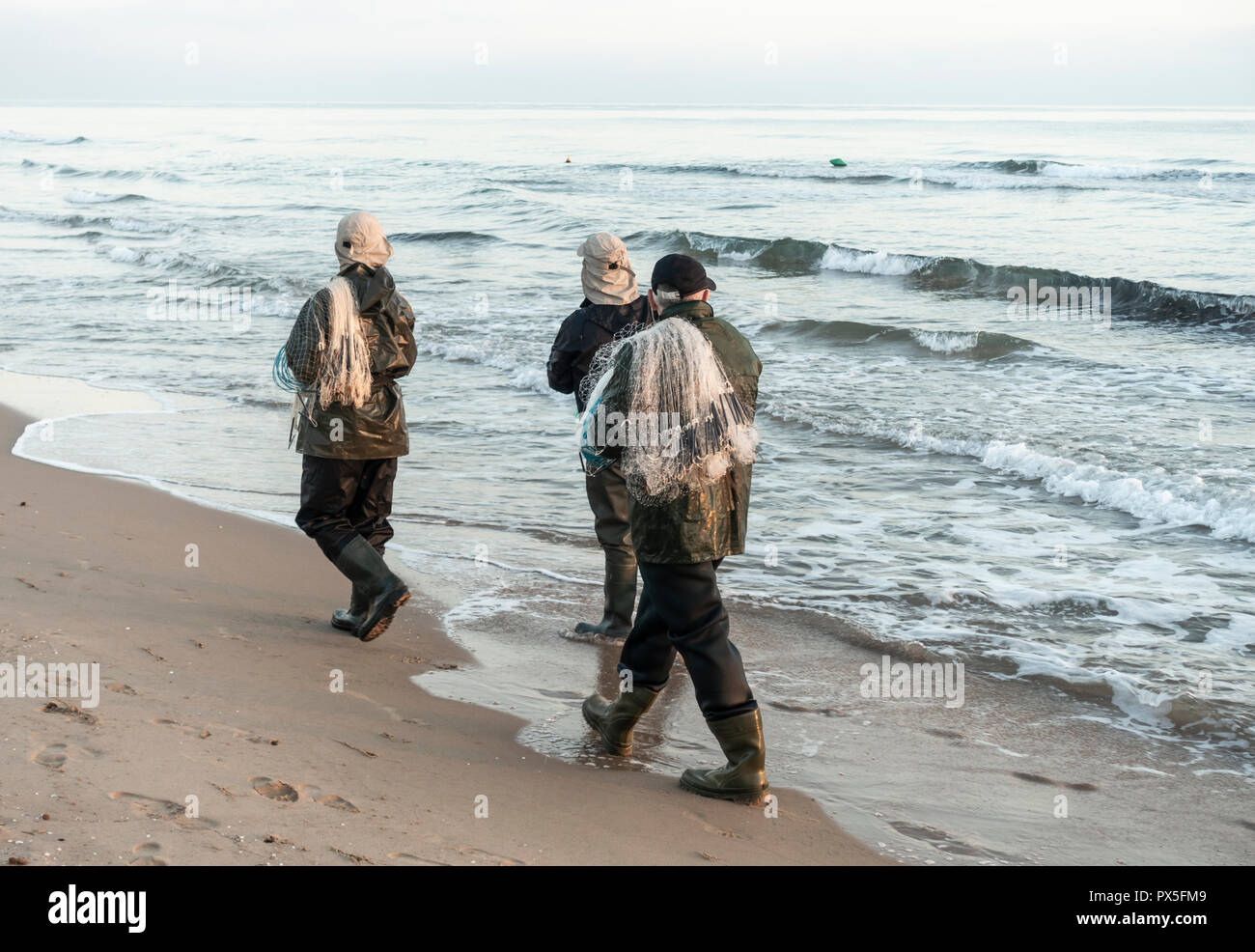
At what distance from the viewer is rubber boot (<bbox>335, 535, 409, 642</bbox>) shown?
5.14 metres

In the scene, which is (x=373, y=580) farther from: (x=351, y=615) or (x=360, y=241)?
(x=360, y=241)

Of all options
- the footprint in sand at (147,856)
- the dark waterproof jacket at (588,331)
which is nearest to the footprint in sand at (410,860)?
the footprint in sand at (147,856)

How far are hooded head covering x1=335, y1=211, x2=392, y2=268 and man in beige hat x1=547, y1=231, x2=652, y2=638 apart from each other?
35.1 inches

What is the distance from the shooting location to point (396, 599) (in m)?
5.17

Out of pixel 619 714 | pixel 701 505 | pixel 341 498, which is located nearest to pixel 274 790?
pixel 619 714

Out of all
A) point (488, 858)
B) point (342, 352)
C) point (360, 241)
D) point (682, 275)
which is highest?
point (360, 241)

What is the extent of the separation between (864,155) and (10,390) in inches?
1675

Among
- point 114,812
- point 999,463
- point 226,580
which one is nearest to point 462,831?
point 114,812

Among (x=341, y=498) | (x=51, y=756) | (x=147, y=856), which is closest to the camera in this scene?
(x=147, y=856)

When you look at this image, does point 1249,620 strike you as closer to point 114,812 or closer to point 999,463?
point 999,463

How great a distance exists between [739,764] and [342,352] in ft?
7.87

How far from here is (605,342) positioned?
5316 millimetres

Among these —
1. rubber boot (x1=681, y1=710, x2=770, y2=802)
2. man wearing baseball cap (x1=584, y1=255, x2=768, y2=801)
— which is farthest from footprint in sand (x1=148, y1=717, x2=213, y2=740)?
rubber boot (x1=681, y1=710, x2=770, y2=802)

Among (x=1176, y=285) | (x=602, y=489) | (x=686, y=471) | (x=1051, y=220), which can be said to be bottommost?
(x=602, y=489)
